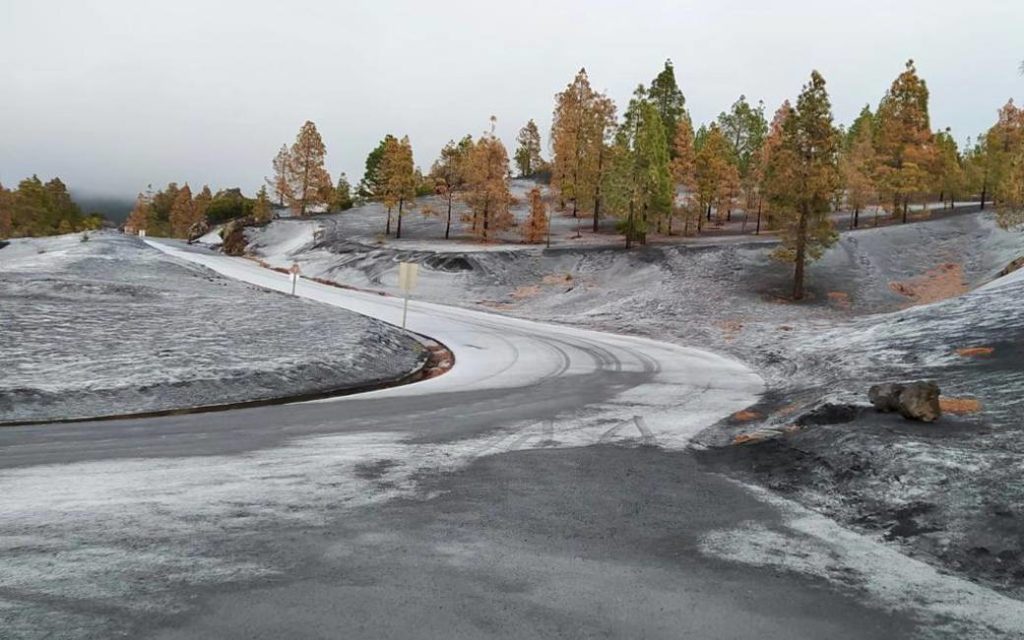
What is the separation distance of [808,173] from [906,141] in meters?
26.1

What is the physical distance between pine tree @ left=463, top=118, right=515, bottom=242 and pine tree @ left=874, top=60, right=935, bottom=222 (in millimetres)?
33326

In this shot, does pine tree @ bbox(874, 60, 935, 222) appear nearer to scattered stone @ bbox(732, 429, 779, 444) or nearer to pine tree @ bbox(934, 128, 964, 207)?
pine tree @ bbox(934, 128, 964, 207)

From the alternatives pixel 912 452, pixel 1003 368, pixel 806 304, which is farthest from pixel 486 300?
pixel 912 452

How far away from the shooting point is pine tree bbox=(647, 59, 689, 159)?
271 feet

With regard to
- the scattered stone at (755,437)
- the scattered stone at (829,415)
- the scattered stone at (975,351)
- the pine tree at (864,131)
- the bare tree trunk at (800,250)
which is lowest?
the scattered stone at (755,437)

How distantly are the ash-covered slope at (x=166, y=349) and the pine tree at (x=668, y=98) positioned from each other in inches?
2850

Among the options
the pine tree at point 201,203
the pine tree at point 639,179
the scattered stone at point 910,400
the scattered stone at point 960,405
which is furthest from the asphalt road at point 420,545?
the pine tree at point 201,203

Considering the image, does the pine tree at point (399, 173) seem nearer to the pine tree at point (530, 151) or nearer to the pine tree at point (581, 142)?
the pine tree at point (581, 142)

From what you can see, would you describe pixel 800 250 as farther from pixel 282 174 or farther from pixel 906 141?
pixel 282 174

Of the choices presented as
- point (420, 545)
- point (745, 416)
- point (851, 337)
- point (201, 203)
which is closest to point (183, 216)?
point (201, 203)

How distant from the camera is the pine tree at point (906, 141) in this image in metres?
47.8

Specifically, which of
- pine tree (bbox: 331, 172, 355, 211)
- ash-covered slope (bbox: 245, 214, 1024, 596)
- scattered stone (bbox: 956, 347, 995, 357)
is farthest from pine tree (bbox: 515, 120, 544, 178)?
scattered stone (bbox: 956, 347, 995, 357)

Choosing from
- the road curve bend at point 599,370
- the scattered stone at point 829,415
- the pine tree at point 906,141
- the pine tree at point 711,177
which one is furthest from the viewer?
the pine tree at point 711,177

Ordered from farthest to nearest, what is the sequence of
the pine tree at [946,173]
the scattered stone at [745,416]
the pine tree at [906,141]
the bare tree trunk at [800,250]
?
the pine tree at [946,173] → the pine tree at [906,141] → the bare tree trunk at [800,250] → the scattered stone at [745,416]
